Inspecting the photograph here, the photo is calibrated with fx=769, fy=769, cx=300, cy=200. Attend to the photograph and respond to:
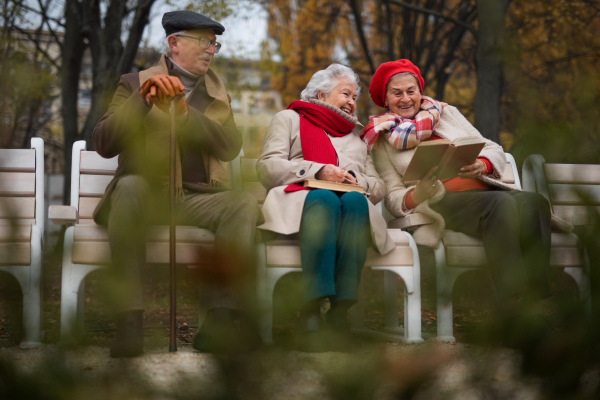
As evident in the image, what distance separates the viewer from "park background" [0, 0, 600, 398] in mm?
703

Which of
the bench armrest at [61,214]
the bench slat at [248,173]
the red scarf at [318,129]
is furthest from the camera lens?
the red scarf at [318,129]

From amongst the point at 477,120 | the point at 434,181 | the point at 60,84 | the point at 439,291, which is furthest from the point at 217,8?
the point at 439,291

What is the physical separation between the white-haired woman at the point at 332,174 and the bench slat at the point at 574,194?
86.7 inches

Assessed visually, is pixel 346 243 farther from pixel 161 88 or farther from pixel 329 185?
pixel 161 88

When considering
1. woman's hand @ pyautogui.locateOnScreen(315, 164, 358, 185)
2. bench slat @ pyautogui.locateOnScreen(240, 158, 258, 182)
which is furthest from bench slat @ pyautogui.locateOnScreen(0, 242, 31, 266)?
woman's hand @ pyautogui.locateOnScreen(315, 164, 358, 185)

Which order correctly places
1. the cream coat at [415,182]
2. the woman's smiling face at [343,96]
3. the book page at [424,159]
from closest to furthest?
1. the book page at [424,159]
2. the cream coat at [415,182]
3. the woman's smiling face at [343,96]

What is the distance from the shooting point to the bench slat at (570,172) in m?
0.72

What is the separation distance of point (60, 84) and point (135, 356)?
10.1m

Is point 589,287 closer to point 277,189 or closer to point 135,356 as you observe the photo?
point 135,356

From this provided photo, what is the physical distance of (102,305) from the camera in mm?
631

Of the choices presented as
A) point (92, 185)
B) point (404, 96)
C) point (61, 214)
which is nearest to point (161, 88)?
point (61, 214)

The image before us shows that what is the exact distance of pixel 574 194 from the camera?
2.21ft

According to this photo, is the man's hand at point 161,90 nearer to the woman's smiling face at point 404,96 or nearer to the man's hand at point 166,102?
the man's hand at point 166,102

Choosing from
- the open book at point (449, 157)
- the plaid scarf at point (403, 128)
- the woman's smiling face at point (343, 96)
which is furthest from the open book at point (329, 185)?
the woman's smiling face at point (343, 96)
